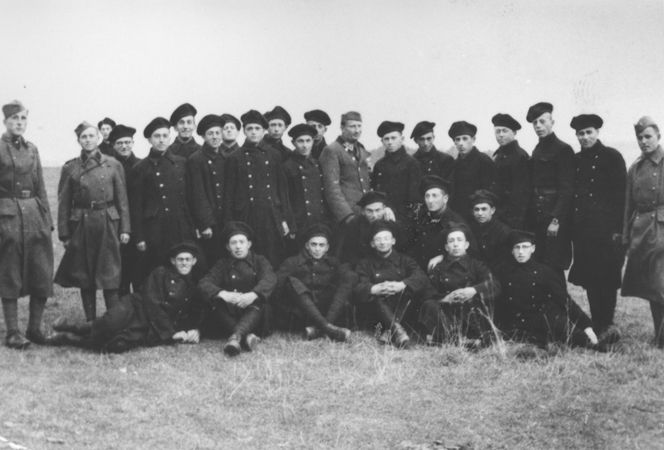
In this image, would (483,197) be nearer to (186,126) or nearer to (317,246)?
(317,246)

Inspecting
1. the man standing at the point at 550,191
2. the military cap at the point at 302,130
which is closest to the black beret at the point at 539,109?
the man standing at the point at 550,191

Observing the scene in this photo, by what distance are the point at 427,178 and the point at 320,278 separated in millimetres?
1656

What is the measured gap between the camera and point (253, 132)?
28.2ft

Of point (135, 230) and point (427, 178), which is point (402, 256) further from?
point (135, 230)

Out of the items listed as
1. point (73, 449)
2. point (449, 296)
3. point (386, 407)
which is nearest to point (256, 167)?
point (449, 296)

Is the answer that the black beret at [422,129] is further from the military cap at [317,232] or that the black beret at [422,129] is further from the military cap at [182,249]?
the military cap at [182,249]

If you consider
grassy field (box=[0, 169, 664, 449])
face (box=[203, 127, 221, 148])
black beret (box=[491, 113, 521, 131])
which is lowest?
grassy field (box=[0, 169, 664, 449])

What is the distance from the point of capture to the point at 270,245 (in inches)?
342

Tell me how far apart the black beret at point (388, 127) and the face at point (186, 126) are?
2217mm

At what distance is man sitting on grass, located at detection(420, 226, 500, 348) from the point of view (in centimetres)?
779

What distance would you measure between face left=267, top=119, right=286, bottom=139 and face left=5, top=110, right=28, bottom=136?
9.40 feet

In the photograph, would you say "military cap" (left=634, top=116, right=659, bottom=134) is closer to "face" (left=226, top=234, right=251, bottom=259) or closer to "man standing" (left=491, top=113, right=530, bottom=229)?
"man standing" (left=491, top=113, right=530, bottom=229)

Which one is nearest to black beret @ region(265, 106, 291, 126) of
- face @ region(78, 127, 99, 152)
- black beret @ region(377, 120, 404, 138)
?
black beret @ region(377, 120, 404, 138)

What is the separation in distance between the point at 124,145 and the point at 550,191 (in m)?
4.97
